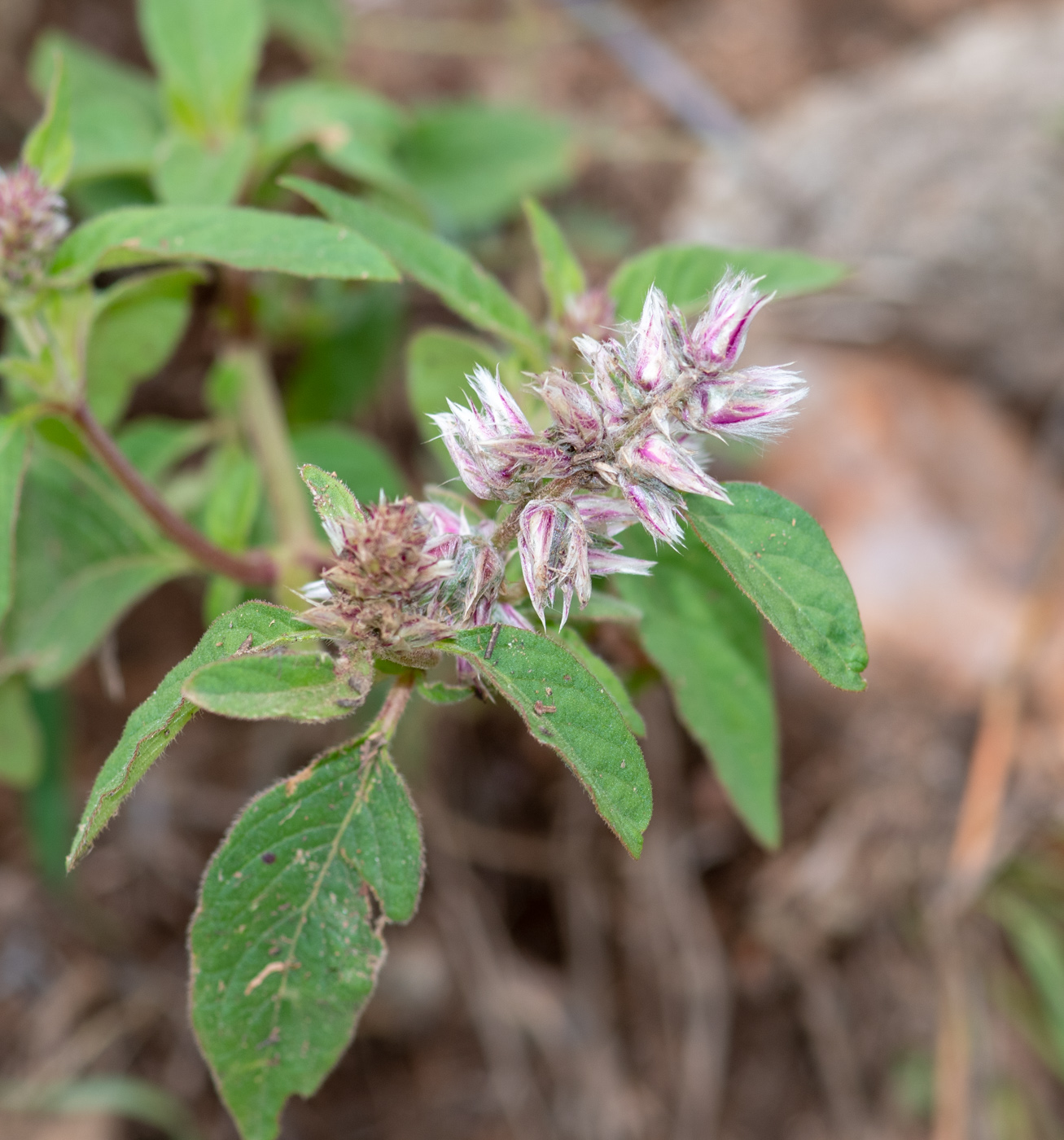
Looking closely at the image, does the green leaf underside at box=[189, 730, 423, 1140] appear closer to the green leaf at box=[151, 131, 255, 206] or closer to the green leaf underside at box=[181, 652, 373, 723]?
the green leaf underside at box=[181, 652, 373, 723]

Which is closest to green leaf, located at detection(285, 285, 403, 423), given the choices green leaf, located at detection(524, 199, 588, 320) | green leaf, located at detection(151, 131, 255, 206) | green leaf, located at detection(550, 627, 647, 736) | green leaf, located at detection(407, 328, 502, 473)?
green leaf, located at detection(151, 131, 255, 206)

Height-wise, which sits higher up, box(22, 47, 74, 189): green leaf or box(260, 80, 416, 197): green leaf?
box(22, 47, 74, 189): green leaf

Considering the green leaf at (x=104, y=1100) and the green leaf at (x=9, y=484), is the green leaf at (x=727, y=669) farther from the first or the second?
the green leaf at (x=104, y=1100)

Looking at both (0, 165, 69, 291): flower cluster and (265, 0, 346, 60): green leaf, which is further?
(265, 0, 346, 60): green leaf

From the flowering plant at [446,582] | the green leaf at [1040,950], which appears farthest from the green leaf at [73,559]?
the green leaf at [1040,950]

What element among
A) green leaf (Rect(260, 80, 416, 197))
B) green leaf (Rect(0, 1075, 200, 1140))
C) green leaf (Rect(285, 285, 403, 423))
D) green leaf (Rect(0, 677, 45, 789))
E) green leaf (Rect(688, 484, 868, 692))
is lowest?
green leaf (Rect(0, 1075, 200, 1140))

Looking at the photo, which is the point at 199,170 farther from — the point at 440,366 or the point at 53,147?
the point at 440,366
